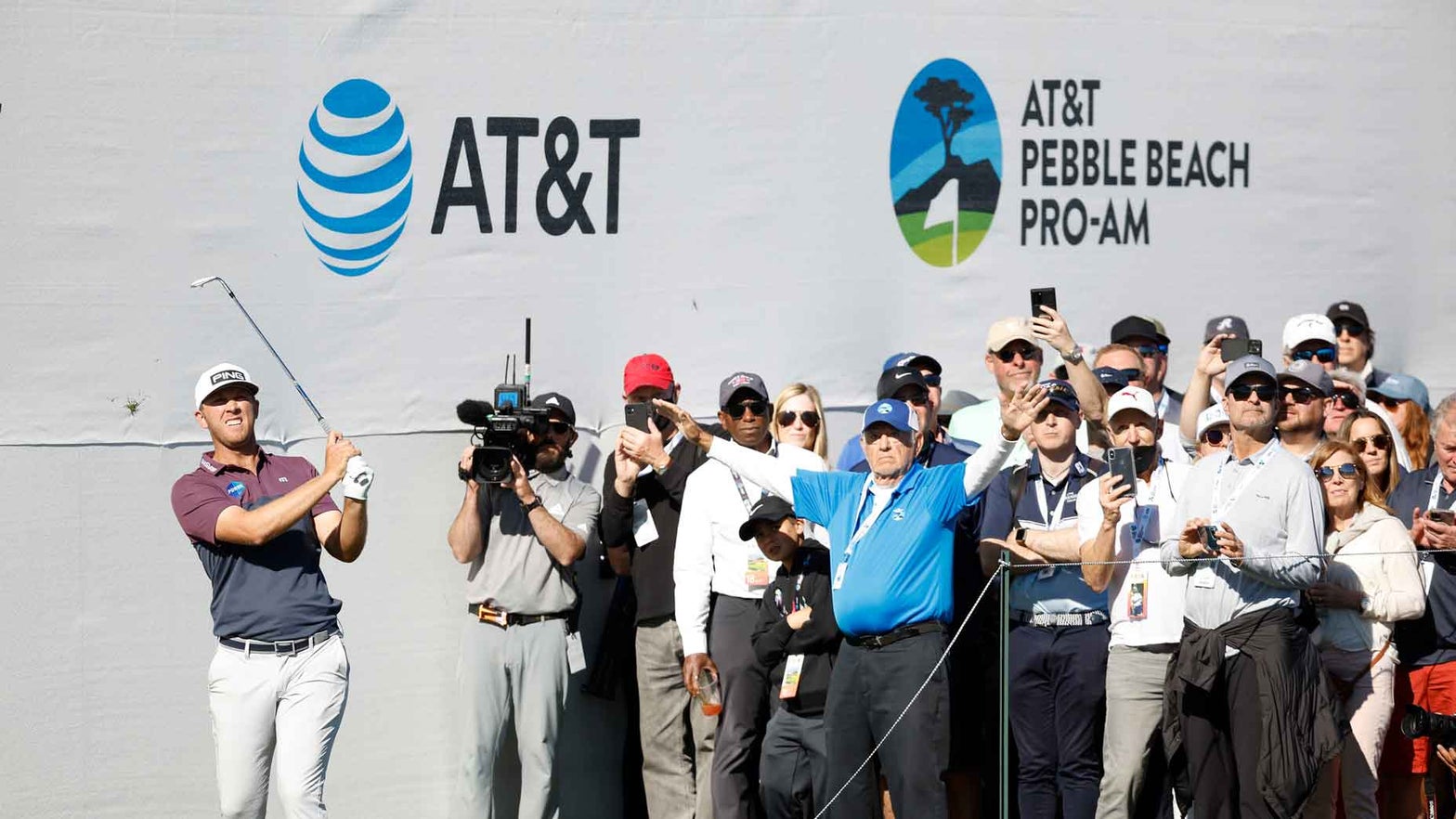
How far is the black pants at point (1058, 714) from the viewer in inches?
240

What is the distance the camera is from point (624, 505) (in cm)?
742

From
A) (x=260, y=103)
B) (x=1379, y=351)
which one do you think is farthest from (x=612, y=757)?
(x=1379, y=351)

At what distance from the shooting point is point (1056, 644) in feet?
20.3

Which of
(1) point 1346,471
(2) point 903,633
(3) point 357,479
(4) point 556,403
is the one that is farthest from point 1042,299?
(3) point 357,479

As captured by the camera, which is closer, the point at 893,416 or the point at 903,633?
the point at 903,633

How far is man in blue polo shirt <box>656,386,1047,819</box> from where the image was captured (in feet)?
19.7

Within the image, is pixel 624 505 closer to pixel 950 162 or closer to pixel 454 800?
pixel 454 800

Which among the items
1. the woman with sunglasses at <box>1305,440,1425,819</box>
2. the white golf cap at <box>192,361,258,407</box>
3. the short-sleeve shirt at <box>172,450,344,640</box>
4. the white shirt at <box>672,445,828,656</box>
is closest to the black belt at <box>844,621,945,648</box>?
the white shirt at <box>672,445,828,656</box>

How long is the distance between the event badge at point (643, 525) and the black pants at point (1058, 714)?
71.4 inches

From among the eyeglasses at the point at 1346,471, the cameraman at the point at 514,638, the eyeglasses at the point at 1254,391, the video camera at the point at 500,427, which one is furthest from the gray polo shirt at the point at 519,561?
the eyeglasses at the point at 1346,471

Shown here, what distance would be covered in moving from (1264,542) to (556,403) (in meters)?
3.08

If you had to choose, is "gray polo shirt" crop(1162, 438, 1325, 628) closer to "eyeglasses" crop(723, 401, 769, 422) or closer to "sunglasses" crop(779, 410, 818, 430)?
"sunglasses" crop(779, 410, 818, 430)

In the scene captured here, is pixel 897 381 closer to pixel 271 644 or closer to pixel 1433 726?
pixel 1433 726

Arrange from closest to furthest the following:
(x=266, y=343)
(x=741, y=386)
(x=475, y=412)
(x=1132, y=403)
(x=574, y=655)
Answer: (x=1132, y=403)
(x=266, y=343)
(x=475, y=412)
(x=741, y=386)
(x=574, y=655)
